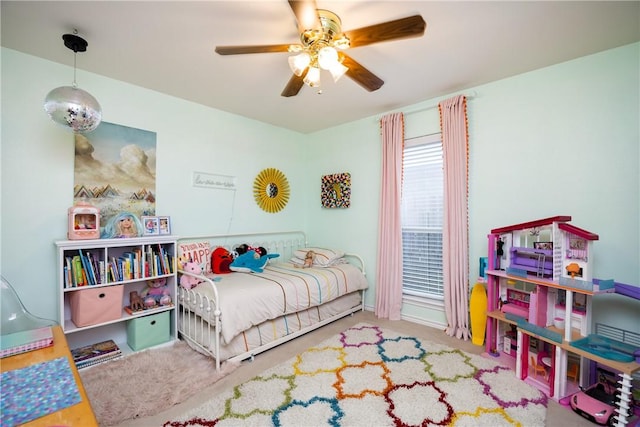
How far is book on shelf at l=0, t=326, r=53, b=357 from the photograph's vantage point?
121 cm

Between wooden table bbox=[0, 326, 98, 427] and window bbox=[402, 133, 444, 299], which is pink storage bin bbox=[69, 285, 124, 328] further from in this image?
window bbox=[402, 133, 444, 299]

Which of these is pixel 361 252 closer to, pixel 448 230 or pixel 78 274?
pixel 448 230

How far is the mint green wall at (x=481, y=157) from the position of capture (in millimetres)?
2123

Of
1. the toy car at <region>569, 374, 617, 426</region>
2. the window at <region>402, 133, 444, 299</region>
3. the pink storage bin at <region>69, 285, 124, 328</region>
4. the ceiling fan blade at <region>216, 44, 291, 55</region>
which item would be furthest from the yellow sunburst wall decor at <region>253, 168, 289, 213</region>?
the toy car at <region>569, 374, 617, 426</region>

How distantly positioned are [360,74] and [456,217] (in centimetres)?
168

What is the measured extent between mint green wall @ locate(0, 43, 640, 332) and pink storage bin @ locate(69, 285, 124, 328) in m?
0.33

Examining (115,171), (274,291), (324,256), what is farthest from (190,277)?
(324,256)

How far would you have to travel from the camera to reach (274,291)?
2561mm

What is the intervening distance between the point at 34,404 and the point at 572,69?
366 centimetres

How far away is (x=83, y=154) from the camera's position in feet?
8.00

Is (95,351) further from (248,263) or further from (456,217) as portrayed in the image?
(456,217)

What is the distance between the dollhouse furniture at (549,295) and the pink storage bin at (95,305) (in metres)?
3.00

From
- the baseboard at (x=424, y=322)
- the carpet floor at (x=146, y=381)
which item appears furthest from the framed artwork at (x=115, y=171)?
the baseboard at (x=424, y=322)

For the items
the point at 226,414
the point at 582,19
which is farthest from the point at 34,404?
the point at 582,19
